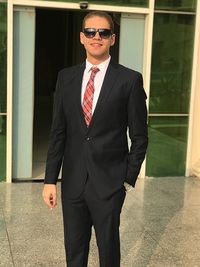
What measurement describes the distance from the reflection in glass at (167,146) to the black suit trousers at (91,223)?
4572 mm

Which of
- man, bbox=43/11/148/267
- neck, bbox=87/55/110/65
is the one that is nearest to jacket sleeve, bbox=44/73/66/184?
man, bbox=43/11/148/267

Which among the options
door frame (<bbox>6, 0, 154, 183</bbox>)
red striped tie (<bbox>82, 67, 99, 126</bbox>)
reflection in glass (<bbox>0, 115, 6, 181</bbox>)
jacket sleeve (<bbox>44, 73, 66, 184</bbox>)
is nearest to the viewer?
red striped tie (<bbox>82, 67, 99, 126</bbox>)

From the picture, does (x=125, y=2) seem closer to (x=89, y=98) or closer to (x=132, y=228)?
(x=132, y=228)

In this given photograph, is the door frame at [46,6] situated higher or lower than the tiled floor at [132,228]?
higher

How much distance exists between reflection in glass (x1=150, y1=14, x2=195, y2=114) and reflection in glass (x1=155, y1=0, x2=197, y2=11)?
11cm

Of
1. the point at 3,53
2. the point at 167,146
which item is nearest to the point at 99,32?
the point at 3,53

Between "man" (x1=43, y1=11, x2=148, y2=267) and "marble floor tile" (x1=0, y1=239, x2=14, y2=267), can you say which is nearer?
"man" (x1=43, y1=11, x2=148, y2=267)

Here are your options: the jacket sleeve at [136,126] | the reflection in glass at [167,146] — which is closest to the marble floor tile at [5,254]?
the jacket sleeve at [136,126]

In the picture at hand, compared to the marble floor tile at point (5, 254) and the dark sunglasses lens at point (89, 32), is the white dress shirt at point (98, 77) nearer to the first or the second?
the dark sunglasses lens at point (89, 32)

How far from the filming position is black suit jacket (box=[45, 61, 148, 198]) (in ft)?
10.2

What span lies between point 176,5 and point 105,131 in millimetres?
5044

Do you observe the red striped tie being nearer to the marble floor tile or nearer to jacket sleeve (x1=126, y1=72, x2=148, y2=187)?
jacket sleeve (x1=126, y1=72, x2=148, y2=187)

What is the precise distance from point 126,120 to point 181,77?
4835mm

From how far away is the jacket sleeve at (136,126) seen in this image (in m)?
3.12
